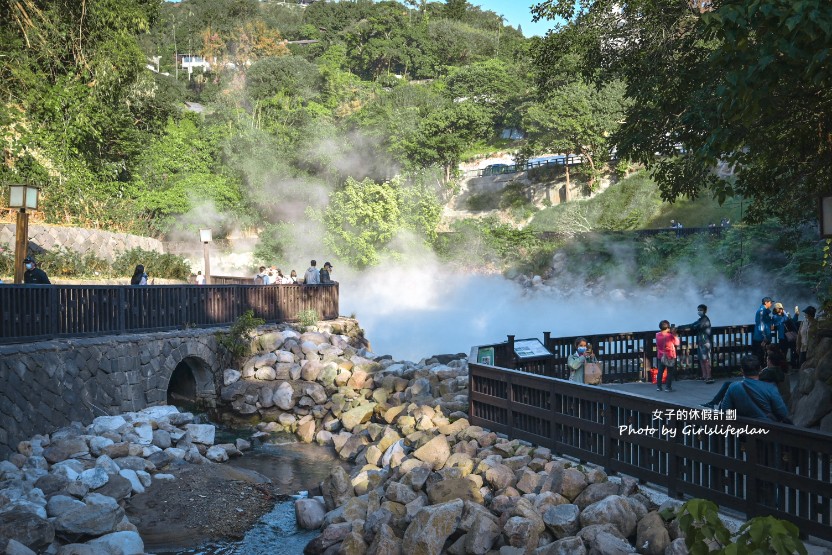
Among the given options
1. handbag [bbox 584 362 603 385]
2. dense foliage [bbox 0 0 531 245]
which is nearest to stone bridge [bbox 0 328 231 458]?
handbag [bbox 584 362 603 385]

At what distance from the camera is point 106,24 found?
28.3 meters

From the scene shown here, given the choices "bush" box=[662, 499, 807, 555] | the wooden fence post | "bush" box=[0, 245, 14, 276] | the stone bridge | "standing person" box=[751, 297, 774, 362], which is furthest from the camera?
"bush" box=[0, 245, 14, 276]

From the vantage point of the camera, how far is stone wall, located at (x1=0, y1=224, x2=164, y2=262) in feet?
73.1

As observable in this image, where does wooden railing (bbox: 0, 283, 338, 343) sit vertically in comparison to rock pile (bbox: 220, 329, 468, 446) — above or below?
above

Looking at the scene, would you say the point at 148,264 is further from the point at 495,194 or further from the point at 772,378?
the point at 495,194

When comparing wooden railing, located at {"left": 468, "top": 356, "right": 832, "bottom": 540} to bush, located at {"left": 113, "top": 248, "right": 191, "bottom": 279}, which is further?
bush, located at {"left": 113, "top": 248, "right": 191, "bottom": 279}

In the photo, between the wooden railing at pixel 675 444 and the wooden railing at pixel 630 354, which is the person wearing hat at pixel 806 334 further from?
the wooden railing at pixel 675 444

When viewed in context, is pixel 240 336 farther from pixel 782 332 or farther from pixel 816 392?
pixel 816 392

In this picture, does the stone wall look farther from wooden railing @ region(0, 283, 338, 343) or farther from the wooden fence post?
the wooden fence post

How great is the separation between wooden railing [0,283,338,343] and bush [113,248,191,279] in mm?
5411

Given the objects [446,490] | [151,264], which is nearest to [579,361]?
[446,490]

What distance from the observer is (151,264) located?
25734mm

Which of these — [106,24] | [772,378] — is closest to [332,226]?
[106,24]

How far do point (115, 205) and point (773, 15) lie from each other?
94.7ft
